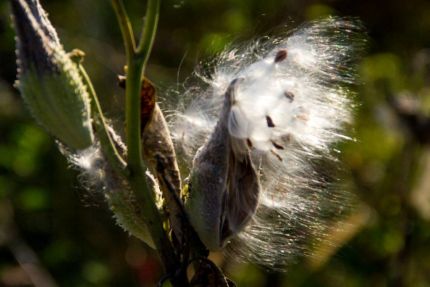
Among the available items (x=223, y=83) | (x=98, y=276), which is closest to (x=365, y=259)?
(x=98, y=276)

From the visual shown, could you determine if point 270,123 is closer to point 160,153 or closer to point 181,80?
point 160,153

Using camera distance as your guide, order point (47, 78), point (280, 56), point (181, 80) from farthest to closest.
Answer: point (181, 80) → point (280, 56) → point (47, 78)

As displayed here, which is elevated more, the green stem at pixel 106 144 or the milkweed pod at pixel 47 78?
the milkweed pod at pixel 47 78

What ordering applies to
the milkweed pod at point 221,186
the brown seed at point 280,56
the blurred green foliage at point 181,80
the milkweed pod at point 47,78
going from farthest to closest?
the blurred green foliage at point 181,80, the brown seed at point 280,56, the milkweed pod at point 221,186, the milkweed pod at point 47,78

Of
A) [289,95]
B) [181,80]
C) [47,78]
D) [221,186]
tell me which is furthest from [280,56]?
[181,80]

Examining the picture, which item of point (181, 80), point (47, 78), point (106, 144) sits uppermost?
point (47, 78)

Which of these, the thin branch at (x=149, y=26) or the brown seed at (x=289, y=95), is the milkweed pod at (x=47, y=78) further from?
the brown seed at (x=289, y=95)

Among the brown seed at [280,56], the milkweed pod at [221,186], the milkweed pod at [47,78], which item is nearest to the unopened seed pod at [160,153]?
the milkweed pod at [221,186]
